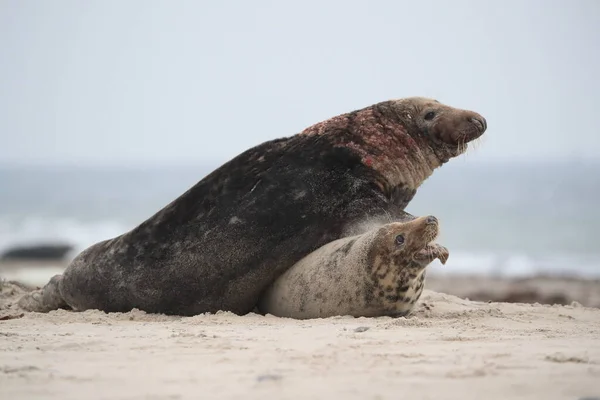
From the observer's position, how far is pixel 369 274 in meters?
6.23

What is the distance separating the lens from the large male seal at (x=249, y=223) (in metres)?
6.84

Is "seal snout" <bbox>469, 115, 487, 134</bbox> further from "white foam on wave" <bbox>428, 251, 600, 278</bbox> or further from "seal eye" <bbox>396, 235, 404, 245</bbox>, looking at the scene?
"white foam on wave" <bbox>428, 251, 600, 278</bbox>

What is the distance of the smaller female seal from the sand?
242 millimetres

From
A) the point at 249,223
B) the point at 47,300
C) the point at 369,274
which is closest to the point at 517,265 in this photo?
the point at 47,300

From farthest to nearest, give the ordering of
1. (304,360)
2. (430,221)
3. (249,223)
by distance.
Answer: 1. (249,223)
2. (430,221)
3. (304,360)

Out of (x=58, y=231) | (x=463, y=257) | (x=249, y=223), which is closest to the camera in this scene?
(x=249, y=223)

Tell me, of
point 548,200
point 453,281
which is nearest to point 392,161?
point 453,281

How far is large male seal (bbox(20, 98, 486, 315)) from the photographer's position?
684 cm

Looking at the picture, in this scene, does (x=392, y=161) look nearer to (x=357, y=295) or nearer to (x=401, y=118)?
(x=401, y=118)

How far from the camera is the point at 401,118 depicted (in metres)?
7.72

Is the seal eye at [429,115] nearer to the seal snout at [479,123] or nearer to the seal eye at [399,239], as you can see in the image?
the seal snout at [479,123]

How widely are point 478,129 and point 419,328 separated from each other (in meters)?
2.53

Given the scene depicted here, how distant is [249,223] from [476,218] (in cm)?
3782

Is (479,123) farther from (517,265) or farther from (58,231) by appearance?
(58,231)
